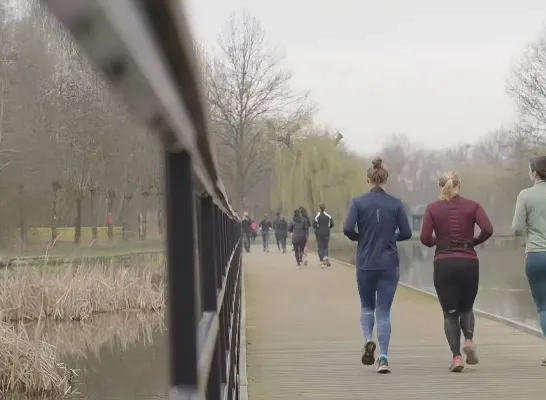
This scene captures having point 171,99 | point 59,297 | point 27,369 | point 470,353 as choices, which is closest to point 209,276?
point 171,99

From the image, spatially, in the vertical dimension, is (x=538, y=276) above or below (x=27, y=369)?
above

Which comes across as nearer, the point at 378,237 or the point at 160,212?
the point at 160,212

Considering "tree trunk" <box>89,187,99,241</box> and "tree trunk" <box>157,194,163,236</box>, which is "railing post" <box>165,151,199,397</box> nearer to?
"tree trunk" <box>157,194,163,236</box>

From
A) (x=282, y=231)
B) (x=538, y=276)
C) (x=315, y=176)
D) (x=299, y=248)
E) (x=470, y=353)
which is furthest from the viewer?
(x=315, y=176)

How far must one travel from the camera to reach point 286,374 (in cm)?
743

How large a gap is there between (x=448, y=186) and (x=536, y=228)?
28.4 inches

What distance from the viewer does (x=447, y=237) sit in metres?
6.69

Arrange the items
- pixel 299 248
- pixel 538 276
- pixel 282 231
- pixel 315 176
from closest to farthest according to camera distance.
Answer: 1. pixel 538 276
2. pixel 299 248
3. pixel 282 231
4. pixel 315 176

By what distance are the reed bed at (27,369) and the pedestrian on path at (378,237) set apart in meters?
4.79

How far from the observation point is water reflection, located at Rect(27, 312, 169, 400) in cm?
1046

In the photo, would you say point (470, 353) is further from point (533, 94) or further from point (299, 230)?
point (533, 94)

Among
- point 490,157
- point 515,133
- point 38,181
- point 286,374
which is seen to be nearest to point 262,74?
point 515,133

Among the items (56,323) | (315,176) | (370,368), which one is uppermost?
(315,176)

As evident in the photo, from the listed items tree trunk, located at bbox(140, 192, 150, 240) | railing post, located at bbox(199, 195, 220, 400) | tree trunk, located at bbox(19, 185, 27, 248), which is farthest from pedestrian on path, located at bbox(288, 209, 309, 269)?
tree trunk, located at bbox(140, 192, 150, 240)
